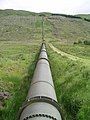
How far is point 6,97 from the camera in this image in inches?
874

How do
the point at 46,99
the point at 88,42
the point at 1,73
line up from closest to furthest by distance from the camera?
the point at 46,99
the point at 1,73
the point at 88,42

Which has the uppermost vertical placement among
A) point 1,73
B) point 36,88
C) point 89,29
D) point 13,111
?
point 36,88

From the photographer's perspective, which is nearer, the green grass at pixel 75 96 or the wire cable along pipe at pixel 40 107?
the wire cable along pipe at pixel 40 107

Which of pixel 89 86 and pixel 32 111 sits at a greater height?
pixel 32 111

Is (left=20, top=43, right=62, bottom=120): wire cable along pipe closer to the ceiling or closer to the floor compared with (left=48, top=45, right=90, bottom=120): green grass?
closer to the ceiling

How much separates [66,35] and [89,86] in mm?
92166

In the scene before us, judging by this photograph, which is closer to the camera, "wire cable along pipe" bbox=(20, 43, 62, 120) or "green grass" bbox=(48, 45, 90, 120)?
"wire cable along pipe" bbox=(20, 43, 62, 120)

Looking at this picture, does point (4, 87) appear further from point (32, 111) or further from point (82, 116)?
point (32, 111)

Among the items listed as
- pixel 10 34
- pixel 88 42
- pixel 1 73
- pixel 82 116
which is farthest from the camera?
pixel 10 34

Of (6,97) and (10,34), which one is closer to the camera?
(6,97)

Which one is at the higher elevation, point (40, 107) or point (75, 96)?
point (40, 107)

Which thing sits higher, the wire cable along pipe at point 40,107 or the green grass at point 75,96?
the wire cable along pipe at point 40,107

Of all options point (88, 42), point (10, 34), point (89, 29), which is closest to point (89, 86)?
point (88, 42)

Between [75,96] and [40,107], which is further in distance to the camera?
[75,96]
